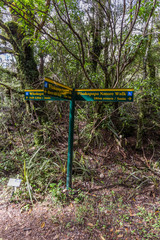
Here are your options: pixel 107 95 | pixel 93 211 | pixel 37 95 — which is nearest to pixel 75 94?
pixel 107 95

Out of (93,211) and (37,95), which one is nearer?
(93,211)

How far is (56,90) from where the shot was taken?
2531mm

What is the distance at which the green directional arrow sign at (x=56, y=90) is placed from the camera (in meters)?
2.32

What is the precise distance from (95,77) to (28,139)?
9.60 feet

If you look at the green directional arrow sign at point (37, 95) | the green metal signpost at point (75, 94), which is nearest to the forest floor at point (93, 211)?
the green metal signpost at point (75, 94)

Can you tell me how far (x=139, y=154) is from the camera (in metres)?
4.31

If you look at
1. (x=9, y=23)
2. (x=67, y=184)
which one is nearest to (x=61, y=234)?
(x=67, y=184)

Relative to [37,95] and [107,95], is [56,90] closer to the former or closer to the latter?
[37,95]

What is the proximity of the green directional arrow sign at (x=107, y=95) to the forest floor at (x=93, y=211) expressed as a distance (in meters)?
1.81

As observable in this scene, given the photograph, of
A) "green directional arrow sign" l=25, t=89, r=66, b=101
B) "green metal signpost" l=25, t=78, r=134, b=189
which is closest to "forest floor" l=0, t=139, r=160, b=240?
"green metal signpost" l=25, t=78, r=134, b=189

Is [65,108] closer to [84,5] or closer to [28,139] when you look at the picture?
[28,139]

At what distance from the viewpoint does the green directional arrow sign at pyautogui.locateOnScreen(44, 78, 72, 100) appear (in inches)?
91.4

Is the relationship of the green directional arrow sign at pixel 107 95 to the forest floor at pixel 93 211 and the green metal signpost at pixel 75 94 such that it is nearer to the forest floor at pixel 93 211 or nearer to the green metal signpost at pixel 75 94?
the green metal signpost at pixel 75 94

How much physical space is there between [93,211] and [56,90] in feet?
7.02
